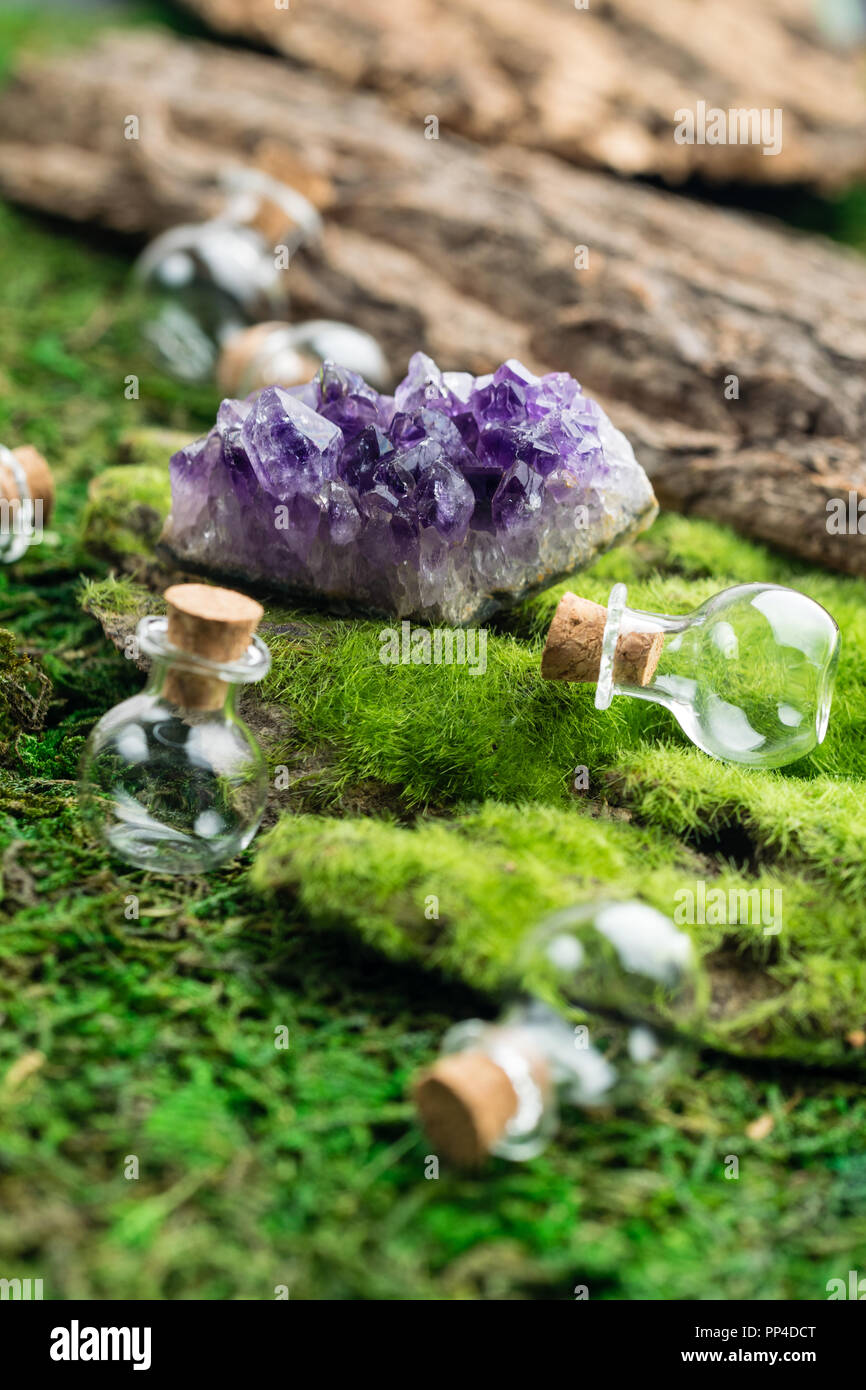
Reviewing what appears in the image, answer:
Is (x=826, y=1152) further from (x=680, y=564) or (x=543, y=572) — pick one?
(x=680, y=564)

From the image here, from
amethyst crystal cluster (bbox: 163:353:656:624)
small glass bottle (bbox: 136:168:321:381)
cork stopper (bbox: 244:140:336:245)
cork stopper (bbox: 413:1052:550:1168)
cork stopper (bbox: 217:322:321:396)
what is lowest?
cork stopper (bbox: 413:1052:550:1168)

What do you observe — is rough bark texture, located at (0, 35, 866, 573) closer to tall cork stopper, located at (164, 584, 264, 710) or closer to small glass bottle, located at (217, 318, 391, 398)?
small glass bottle, located at (217, 318, 391, 398)

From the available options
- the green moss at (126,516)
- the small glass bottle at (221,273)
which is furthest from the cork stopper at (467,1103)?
the small glass bottle at (221,273)

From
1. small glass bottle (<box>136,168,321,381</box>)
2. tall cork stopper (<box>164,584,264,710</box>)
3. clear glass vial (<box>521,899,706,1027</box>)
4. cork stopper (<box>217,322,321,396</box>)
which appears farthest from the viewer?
small glass bottle (<box>136,168,321,381</box>)

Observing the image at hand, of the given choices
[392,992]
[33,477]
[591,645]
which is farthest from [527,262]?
[392,992]

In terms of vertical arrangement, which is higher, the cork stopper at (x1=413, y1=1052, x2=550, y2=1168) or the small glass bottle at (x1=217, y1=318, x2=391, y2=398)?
the small glass bottle at (x1=217, y1=318, x2=391, y2=398)

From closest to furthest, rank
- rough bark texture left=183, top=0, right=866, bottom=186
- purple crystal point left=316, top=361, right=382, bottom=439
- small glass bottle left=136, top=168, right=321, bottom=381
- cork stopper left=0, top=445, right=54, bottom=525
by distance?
purple crystal point left=316, top=361, right=382, bottom=439 < cork stopper left=0, top=445, right=54, bottom=525 < small glass bottle left=136, top=168, right=321, bottom=381 < rough bark texture left=183, top=0, right=866, bottom=186

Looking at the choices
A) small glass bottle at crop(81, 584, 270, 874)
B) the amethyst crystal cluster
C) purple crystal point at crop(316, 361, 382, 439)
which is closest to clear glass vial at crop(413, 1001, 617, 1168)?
small glass bottle at crop(81, 584, 270, 874)
